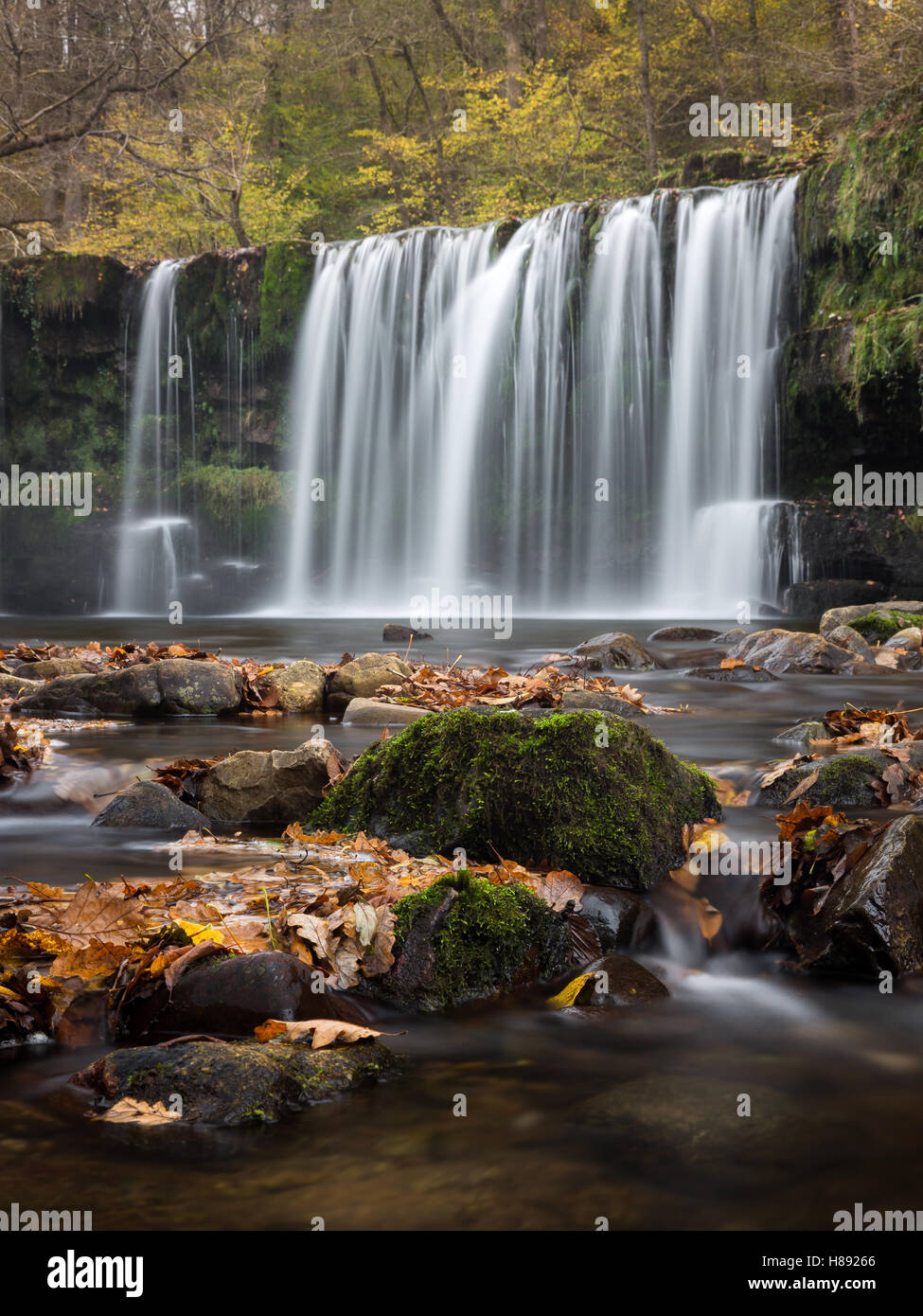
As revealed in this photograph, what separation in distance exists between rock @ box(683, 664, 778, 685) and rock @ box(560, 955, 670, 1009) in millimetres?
6303

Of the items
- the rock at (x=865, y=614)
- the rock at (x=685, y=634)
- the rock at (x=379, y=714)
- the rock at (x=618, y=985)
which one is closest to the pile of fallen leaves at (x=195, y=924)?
the rock at (x=618, y=985)

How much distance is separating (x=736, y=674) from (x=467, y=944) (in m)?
6.92

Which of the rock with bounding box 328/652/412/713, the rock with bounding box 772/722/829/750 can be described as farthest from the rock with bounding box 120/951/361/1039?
the rock with bounding box 328/652/412/713

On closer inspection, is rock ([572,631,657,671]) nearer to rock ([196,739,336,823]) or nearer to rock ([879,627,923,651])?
rock ([879,627,923,651])

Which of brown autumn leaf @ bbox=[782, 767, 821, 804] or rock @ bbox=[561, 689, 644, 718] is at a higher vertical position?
rock @ bbox=[561, 689, 644, 718]

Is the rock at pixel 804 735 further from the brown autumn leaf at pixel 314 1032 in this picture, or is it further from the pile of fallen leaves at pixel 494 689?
the brown autumn leaf at pixel 314 1032

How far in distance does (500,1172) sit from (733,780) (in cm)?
333

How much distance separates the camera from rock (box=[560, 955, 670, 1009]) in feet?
9.33

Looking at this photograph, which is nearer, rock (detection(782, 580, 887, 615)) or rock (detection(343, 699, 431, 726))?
rock (detection(343, 699, 431, 726))

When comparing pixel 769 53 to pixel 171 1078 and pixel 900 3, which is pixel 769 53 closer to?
pixel 900 3

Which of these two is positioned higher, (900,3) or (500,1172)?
(900,3)

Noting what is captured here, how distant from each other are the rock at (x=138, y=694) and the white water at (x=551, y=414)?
11.5 meters

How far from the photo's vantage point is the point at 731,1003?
2.94m


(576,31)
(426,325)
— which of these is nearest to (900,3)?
(426,325)
